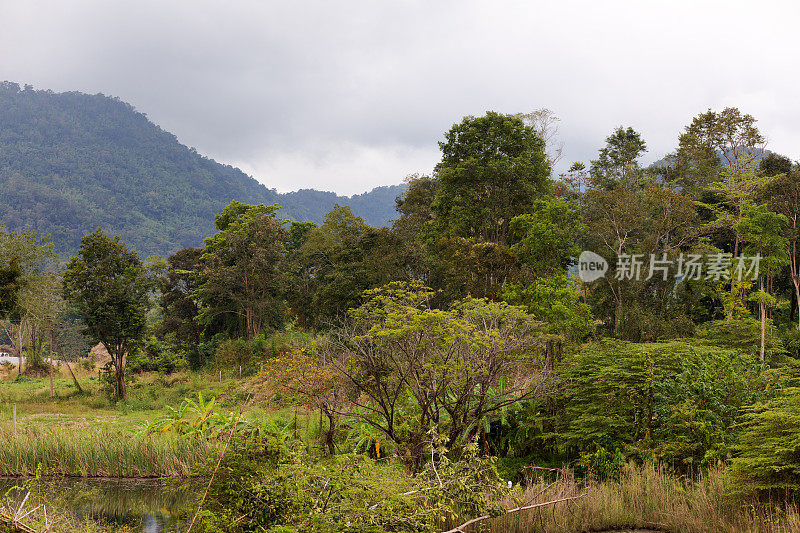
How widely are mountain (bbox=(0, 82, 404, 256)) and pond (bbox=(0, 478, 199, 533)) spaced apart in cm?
7356

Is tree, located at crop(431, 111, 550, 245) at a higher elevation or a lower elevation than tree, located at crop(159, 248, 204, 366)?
higher

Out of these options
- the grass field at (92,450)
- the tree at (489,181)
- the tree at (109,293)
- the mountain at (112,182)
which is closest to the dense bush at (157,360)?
the tree at (109,293)

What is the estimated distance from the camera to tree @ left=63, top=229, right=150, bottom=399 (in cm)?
1712

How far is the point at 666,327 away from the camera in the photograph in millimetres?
16641

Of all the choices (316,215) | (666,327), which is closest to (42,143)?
(316,215)

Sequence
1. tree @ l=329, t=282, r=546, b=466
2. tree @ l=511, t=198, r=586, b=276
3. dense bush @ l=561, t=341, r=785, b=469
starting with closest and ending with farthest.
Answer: dense bush @ l=561, t=341, r=785, b=469
tree @ l=329, t=282, r=546, b=466
tree @ l=511, t=198, r=586, b=276

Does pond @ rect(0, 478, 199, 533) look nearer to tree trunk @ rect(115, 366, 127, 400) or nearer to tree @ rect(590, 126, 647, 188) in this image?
tree trunk @ rect(115, 366, 127, 400)

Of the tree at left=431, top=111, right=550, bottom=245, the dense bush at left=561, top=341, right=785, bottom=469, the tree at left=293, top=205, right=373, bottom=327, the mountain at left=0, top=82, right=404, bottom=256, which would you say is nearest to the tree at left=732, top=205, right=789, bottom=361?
the tree at left=431, top=111, right=550, bottom=245

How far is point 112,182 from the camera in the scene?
101312mm

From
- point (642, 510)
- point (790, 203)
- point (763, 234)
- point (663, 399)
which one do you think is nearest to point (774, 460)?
point (642, 510)

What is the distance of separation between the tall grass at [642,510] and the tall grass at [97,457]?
220 inches

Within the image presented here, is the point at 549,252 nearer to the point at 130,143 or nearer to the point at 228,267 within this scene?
the point at 228,267

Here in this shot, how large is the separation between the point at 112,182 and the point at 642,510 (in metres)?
113

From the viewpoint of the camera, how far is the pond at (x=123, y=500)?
6859 millimetres
